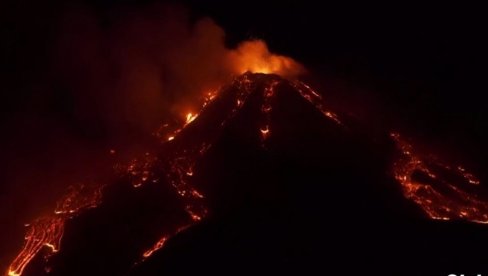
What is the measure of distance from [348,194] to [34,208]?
35.0ft

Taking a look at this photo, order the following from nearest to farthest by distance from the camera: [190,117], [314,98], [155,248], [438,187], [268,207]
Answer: [155,248]
[268,207]
[438,187]
[190,117]
[314,98]

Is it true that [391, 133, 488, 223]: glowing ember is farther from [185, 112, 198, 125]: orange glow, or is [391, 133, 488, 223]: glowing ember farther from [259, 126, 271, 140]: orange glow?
[185, 112, 198, 125]: orange glow

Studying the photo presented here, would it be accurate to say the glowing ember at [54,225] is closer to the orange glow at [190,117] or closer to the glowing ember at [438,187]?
the orange glow at [190,117]

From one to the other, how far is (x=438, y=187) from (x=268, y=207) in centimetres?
594

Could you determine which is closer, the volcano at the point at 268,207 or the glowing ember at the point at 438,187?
the volcano at the point at 268,207

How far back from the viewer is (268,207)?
78.4 feet

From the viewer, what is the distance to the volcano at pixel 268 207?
22.0 meters

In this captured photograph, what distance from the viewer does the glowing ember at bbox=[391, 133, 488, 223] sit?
949 inches

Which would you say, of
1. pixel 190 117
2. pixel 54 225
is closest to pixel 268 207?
pixel 54 225

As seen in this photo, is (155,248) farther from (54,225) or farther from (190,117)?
(190,117)

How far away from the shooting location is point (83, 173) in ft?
91.4

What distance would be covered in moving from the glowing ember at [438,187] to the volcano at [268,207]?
0.19ft

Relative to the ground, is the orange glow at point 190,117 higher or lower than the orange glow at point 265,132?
higher

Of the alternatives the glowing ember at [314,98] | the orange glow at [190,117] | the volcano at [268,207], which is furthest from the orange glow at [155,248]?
the glowing ember at [314,98]
